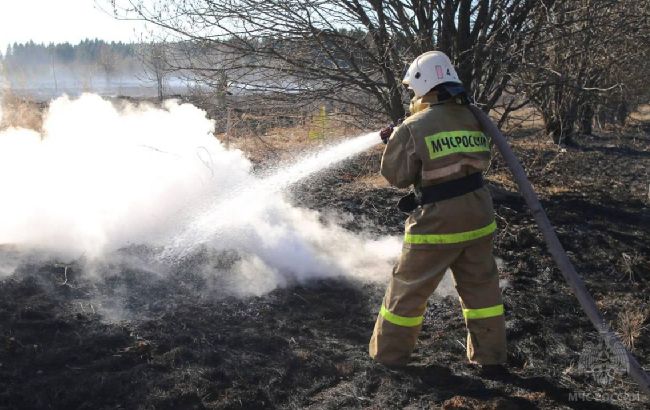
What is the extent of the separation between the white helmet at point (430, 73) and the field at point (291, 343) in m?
1.71

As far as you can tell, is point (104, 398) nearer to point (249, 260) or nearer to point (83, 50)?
point (249, 260)

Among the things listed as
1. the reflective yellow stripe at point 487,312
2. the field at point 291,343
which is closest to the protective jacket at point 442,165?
the reflective yellow stripe at point 487,312

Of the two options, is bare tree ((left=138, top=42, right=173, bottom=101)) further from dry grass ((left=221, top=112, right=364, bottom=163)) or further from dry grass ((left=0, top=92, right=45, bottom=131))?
dry grass ((left=0, top=92, right=45, bottom=131))

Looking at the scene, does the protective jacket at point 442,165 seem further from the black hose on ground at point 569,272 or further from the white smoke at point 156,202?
the white smoke at point 156,202

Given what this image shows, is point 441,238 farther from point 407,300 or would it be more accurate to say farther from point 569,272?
point 569,272

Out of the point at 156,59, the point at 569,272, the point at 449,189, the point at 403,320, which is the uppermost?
the point at 156,59

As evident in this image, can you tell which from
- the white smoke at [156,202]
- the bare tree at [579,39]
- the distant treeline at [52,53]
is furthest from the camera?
the distant treeline at [52,53]

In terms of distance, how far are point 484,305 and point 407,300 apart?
0.47 meters

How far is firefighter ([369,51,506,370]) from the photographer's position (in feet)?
10.7

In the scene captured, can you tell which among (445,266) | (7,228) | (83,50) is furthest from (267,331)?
(83,50)

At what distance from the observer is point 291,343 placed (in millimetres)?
3689

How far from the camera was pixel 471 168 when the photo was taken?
131 inches

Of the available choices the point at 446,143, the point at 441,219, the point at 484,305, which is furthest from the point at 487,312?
the point at 446,143

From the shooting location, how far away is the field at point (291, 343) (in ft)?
9.93
